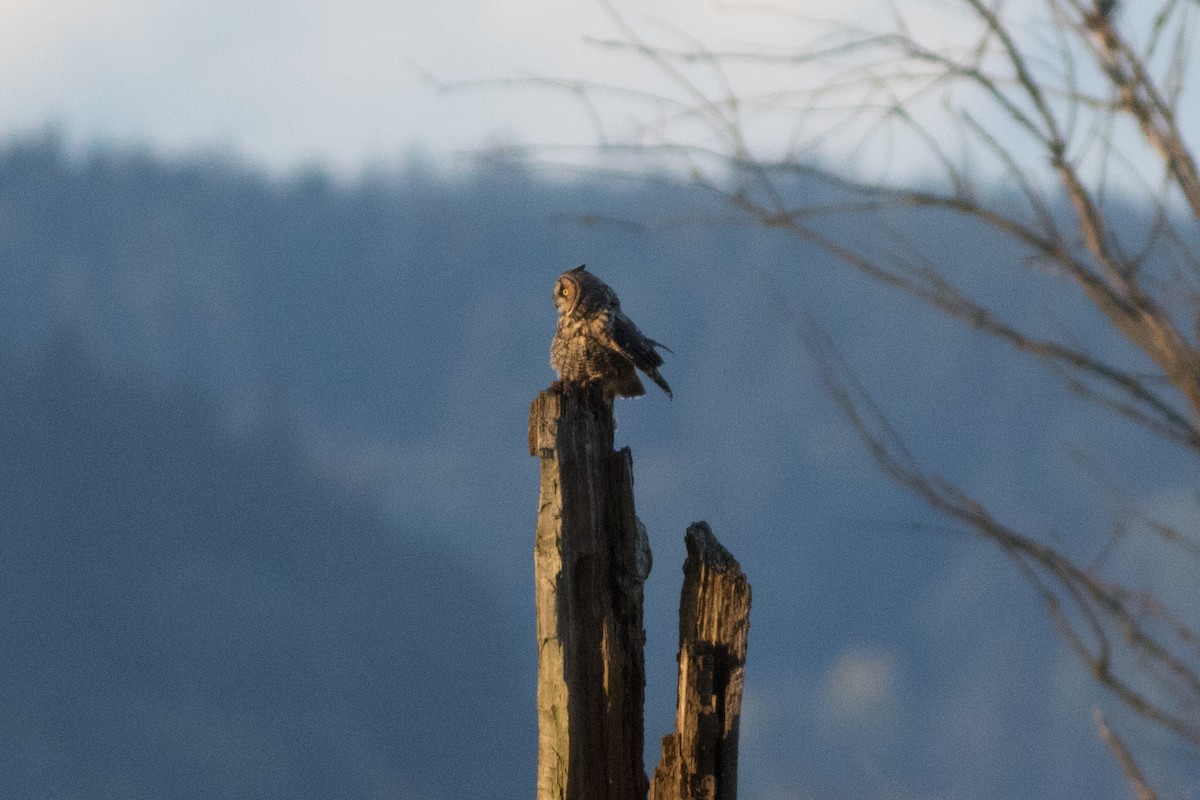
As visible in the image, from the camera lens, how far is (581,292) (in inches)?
177

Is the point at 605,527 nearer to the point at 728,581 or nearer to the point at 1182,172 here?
the point at 728,581

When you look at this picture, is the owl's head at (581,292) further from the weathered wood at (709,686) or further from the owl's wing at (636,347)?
the weathered wood at (709,686)

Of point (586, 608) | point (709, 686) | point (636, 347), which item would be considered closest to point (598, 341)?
point (636, 347)

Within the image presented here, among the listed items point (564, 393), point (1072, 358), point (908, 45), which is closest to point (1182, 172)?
point (1072, 358)

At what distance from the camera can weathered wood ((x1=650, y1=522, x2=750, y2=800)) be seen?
11.3 ft

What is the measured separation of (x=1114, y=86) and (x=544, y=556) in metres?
2.07

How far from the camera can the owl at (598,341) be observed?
441 centimetres

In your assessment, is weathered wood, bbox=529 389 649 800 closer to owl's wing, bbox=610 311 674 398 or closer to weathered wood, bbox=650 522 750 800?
weathered wood, bbox=650 522 750 800

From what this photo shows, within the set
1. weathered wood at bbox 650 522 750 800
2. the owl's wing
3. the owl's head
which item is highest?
the owl's head

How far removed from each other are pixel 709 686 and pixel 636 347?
1443 mm

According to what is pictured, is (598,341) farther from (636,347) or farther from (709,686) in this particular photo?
(709,686)

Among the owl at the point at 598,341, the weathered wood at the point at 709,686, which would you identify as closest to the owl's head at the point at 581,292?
the owl at the point at 598,341

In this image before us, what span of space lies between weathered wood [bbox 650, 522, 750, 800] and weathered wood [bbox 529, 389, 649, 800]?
0.57ft

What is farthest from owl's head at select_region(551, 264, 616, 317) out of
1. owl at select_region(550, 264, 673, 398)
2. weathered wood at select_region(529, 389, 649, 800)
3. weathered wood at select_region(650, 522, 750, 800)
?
weathered wood at select_region(650, 522, 750, 800)
